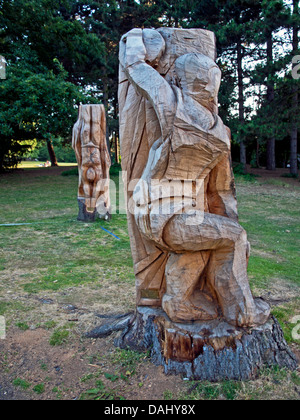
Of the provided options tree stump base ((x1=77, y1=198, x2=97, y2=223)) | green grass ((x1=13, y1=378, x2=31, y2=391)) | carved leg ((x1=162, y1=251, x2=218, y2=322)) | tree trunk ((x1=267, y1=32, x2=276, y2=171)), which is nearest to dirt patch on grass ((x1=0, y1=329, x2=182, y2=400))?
green grass ((x1=13, y1=378, x2=31, y2=391))

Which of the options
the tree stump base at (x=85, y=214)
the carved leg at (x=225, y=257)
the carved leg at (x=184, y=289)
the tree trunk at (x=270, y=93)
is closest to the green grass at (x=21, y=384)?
the carved leg at (x=184, y=289)

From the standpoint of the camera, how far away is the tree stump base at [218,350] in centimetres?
231

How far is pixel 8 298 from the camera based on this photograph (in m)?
3.76

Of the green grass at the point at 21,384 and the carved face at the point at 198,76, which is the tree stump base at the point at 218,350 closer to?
the green grass at the point at 21,384

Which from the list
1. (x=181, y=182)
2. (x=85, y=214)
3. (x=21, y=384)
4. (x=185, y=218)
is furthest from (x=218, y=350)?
(x=85, y=214)

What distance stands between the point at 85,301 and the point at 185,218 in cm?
209

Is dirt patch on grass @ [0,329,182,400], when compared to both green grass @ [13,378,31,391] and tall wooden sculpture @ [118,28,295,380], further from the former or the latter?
tall wooden sculpture @ [118,28,295,380]

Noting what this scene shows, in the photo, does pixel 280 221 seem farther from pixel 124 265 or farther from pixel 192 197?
pixel 192 197

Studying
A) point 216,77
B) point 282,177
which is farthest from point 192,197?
point 282,177

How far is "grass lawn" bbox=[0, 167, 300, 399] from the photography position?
7.40 feet

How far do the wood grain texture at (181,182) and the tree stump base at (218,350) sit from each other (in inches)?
3.4

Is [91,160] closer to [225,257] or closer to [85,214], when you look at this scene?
[85,214]

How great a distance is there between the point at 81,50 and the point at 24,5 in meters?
2.56

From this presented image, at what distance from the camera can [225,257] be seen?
2414 mm
